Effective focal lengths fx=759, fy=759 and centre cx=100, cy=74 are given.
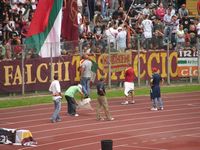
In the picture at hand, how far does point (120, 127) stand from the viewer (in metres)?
26.9

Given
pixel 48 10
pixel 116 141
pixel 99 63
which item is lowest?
pixel 116 141

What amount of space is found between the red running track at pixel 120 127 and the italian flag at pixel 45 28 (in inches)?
147

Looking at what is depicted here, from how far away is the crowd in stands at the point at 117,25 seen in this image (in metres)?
36.3

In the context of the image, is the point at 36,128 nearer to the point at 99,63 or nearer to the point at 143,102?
the point at 143,102

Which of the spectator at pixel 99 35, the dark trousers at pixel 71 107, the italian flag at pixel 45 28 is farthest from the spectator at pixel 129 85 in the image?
the spectator at pixel 99 35

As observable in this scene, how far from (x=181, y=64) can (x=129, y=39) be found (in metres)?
3.62

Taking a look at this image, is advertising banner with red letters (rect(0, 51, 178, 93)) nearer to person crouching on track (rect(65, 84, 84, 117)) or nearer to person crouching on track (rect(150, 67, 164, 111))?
person crouching on track (rect(65, 84, 84, 117))

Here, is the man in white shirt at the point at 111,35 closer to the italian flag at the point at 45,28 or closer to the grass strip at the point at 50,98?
the grass strip at the point at 50,98

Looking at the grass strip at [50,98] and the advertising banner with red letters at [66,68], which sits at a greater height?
the advertising banner with red letters at [66,68]

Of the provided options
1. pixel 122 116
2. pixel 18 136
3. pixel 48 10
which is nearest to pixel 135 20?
pixel 48 10

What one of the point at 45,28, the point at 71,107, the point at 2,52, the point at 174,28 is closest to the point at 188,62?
the point at 174,28

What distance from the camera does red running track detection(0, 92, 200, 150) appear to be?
78.2 feet

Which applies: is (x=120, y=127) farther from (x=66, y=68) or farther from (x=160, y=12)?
(x=160, y=12)

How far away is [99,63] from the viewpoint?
3681cm
